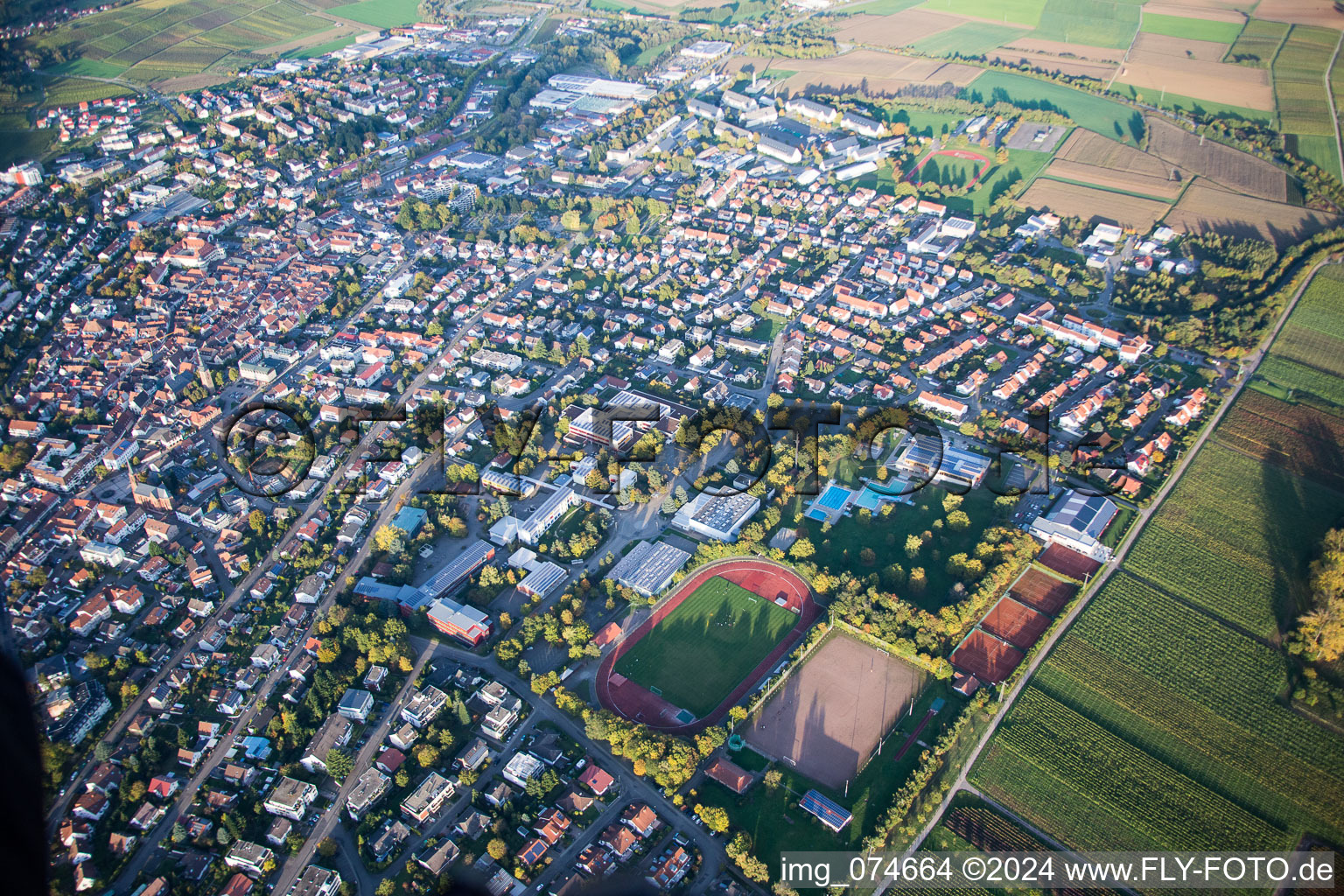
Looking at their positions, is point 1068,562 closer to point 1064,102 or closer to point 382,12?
point 1064,102

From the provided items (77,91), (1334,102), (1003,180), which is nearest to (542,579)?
(1003,180)

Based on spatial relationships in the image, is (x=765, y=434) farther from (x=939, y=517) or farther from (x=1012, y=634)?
(x=1012, y=634)

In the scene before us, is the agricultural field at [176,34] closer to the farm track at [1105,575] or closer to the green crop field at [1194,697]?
the farm track at [1105,575]

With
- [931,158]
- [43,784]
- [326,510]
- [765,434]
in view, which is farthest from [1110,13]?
[43,784]

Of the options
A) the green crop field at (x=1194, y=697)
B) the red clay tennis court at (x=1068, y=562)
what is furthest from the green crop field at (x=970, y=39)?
the red clay tennis court at (x=1068, y=562)

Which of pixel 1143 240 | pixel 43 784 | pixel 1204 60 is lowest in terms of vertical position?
pixel 1143 240

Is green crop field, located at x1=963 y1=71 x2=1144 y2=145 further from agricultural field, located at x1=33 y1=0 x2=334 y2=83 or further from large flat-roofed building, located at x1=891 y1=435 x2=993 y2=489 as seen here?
agricultural field, located at x1=33 y1=0 x2=334 y2=83
